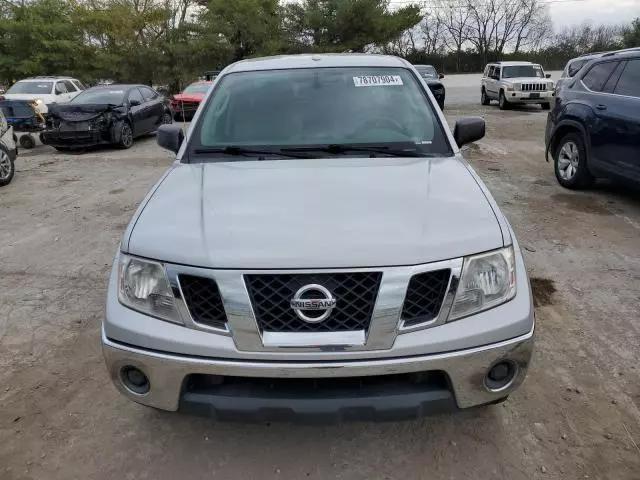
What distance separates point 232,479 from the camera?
95.7 inches

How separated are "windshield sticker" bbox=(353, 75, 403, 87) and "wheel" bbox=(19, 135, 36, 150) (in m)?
12.5

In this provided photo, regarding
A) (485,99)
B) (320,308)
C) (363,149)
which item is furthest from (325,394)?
(485,99)

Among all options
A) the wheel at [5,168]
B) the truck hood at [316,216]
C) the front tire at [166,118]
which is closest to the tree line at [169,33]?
the front tire at [166,118]

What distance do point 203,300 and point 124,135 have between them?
11.8 m

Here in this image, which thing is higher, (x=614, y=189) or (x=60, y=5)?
(x=60, y=5)

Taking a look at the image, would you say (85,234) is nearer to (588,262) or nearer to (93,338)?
(93,338)

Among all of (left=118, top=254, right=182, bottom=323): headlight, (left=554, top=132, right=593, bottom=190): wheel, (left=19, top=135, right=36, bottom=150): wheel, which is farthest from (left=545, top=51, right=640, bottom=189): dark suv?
(left=19, top=135, right=36, bottom=150): wheel

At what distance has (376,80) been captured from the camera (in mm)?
3689

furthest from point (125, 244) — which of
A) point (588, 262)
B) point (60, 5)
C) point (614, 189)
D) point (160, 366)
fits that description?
point (60, 5)

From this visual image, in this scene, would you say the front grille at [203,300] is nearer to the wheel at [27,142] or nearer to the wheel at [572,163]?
the wheel at [572,163]

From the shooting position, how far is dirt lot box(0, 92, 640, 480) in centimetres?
251

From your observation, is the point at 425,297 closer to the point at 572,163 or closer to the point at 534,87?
the point at 572,163

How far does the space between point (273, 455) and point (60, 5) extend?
3740 cm

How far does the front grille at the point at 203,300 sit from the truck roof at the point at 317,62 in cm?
216
